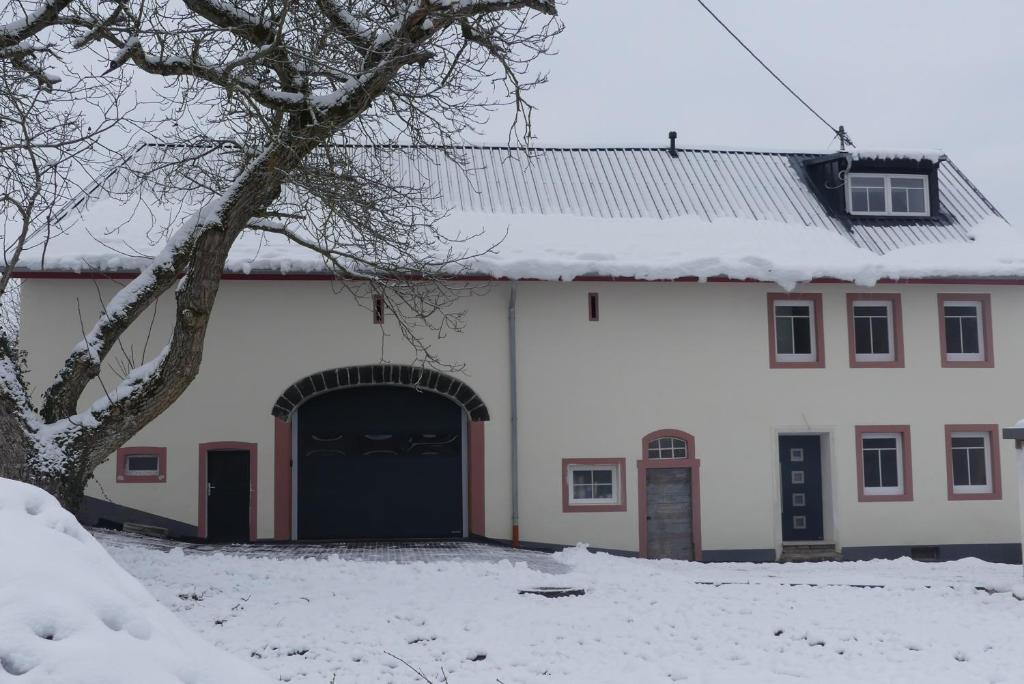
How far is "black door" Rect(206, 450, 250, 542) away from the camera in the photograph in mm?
15625

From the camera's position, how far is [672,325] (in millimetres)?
16672

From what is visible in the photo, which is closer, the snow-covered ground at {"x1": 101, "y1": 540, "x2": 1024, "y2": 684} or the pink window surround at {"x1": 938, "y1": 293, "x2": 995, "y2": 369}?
the snow-covered ground at {"x1": 101, "y1": 540, "x2": 1024, "y2": 684}

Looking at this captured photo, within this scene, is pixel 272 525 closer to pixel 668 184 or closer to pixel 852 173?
pixel 668 184

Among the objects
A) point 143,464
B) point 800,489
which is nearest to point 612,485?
point 800,489

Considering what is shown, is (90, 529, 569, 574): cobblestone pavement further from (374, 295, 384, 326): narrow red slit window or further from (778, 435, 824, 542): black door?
(778, 435, 824, 542): black door

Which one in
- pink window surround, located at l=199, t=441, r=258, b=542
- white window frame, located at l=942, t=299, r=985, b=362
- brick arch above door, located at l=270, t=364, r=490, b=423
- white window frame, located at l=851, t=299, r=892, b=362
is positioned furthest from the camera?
white window frame, located at l=942, t=299, r=985, b=362

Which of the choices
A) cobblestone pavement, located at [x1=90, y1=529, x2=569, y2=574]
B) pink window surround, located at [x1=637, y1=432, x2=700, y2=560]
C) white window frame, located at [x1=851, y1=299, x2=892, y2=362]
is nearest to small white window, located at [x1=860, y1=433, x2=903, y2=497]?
white window frame, located at [x1=851, y1=299, x2=892, y2=362]

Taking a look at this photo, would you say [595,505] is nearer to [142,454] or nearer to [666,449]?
[666,449]

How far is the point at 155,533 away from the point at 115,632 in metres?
13.9

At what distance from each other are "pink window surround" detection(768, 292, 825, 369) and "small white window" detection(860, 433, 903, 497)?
1.49 m

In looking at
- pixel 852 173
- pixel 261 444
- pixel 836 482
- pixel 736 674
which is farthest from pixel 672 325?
pixel 736 674

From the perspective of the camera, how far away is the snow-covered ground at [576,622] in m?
7.82

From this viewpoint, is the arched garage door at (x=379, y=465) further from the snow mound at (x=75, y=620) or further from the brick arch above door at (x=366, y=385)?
the snow mound at (x=75, y=620)

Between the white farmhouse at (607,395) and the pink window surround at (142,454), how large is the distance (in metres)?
0.03
